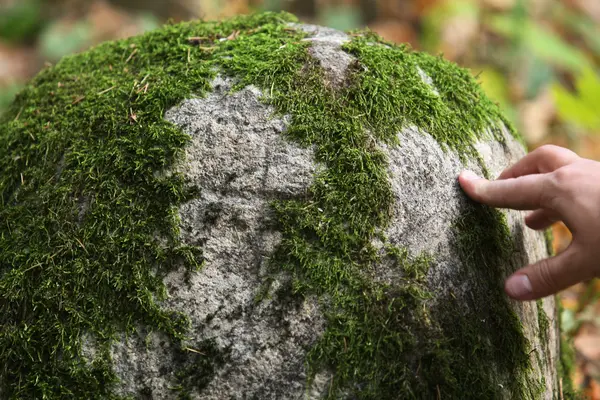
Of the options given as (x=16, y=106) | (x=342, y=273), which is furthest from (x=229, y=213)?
(x=16, y=106)

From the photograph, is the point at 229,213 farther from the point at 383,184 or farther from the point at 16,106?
the point at 16,106

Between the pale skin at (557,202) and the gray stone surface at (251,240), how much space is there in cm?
18

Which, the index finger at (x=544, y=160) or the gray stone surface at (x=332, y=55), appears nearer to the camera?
the index finger at (x=544, y=160)

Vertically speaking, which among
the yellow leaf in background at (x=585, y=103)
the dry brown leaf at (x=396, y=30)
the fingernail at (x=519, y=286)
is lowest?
the fingernail at (x=519, y=286)

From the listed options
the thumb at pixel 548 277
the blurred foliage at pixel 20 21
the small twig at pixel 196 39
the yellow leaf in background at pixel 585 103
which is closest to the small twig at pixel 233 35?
the small twig at pixel 196 39

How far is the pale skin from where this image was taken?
1.80 meters

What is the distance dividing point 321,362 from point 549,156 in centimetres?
132

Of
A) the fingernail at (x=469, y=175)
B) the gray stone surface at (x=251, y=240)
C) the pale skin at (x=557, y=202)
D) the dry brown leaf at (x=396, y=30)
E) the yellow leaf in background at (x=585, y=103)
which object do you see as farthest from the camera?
the dry brown leaf at (x=396, y=30)

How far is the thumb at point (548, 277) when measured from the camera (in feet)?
6.08

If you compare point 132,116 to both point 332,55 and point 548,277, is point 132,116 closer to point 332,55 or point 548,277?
point 332,55

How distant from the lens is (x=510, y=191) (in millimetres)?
2033

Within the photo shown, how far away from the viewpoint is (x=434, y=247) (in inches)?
82.2

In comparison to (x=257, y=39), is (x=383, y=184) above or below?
below

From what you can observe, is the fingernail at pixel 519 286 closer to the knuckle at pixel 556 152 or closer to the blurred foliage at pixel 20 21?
the knuckle at pixel 556 152
